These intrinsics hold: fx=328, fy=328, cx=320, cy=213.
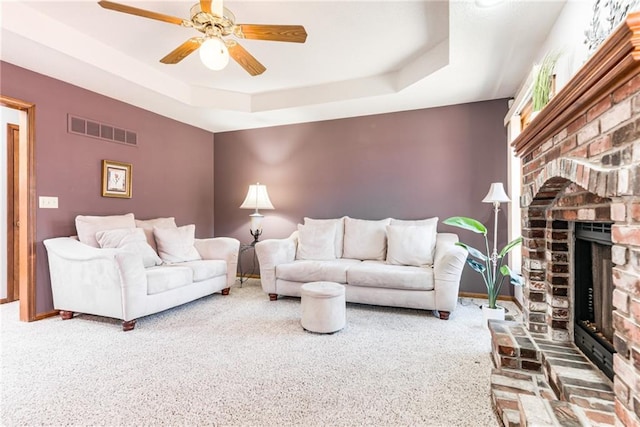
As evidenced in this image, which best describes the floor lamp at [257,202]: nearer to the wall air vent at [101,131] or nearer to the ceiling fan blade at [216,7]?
the wall air vent at [101,131]

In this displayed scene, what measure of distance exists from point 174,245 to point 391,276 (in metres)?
2.40

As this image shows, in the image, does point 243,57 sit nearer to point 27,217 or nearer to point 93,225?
point 93,225

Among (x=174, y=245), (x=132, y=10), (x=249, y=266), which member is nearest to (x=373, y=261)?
(x=249, y=266)

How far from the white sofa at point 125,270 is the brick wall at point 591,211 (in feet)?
9.67

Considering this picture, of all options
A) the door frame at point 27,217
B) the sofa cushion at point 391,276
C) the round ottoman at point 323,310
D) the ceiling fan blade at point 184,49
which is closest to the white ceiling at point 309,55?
the ceiling fan blade at point 184,49

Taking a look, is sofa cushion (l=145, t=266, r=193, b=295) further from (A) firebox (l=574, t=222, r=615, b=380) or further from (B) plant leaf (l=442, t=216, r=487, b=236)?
(A) firebox (l=574, t=222, r=615, b=380)

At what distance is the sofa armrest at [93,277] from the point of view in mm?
Result: 2781

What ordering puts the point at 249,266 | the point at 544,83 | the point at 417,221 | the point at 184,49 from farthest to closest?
the point at 249,266
the point at 417,221
the point at 184,49
the point at 544,83

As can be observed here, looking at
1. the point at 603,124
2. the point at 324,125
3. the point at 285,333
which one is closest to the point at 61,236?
the point at 285,333

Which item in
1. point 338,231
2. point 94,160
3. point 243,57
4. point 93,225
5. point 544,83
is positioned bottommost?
point 338,231

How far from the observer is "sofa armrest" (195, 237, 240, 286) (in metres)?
3.98

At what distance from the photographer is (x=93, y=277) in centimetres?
289

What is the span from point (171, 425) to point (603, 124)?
2.19m

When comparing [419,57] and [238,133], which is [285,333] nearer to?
[419,57]
